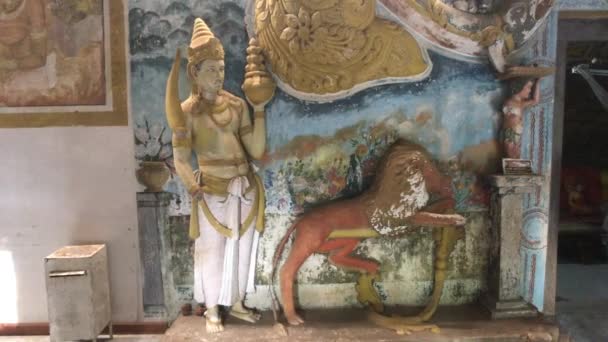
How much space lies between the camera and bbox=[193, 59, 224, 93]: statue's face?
106 inches

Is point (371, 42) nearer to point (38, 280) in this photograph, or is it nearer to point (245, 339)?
point (245, 339)

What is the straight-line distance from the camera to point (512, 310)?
306cm

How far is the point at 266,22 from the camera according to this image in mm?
2846

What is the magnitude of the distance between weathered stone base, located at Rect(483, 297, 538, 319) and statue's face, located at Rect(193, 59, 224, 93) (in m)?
2.71

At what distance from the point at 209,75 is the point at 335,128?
42.0 inches

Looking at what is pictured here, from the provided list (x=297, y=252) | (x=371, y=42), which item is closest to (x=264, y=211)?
(x=297, y=252)

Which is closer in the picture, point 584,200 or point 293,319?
point 293,319

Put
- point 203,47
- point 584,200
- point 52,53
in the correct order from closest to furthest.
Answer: point 203,47 < point 52,53 < point 584,200

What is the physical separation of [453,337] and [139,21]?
338cm

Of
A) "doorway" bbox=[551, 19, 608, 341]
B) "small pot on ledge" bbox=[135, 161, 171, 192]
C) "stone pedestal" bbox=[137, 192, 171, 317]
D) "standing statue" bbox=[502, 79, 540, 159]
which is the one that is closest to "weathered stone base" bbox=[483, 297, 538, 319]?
"doorway" bbox=[551, 19, 608, 341]

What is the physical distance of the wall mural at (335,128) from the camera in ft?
10.1

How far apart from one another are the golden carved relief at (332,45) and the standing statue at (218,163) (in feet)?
0.68

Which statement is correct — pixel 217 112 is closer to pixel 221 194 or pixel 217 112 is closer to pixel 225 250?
pixel 221 194

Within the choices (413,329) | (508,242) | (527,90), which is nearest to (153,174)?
(413,329)
